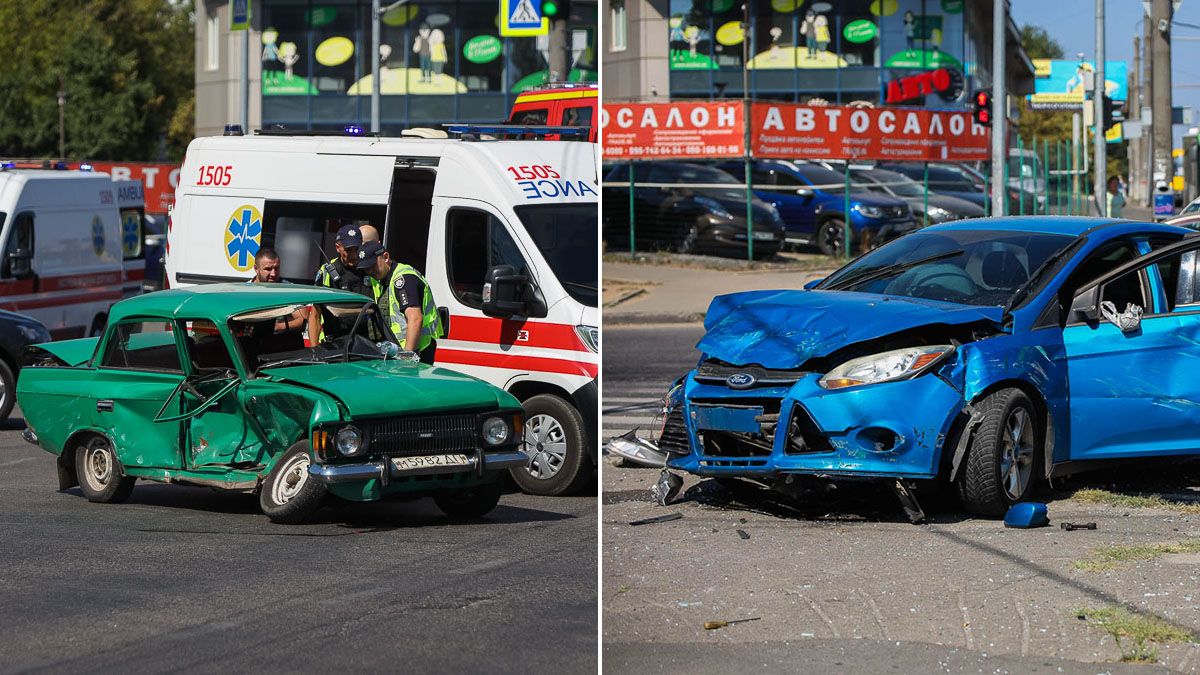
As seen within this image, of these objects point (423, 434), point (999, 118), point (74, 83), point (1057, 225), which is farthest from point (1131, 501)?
point (74, 83)

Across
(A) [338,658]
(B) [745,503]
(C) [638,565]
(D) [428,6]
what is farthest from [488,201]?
(D) [428,6]

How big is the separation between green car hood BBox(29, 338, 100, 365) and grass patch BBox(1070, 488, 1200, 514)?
19.6ft

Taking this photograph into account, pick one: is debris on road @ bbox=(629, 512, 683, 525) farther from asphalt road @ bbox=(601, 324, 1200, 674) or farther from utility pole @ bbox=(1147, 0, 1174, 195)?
utility pole @ bbox=(1147, 0, 1174, 195)

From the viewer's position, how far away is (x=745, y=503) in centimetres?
827

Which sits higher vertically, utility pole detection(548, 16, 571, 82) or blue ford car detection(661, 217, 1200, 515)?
utility pole detection(548, 16, 571, 82)

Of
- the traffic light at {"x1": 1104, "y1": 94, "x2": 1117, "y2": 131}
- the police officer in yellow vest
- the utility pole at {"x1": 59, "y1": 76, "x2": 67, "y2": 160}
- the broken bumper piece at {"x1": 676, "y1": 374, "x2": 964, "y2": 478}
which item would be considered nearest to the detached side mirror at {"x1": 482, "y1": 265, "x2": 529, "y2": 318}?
the police officer in yellow vest

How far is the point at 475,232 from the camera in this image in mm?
11070

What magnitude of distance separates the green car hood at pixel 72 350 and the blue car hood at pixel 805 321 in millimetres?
4547

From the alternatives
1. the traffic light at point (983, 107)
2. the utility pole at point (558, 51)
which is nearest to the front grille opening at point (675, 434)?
the utility pole at point (558, 51)

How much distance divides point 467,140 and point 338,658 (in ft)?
20.0

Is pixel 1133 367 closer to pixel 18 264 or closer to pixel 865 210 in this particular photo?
pixel 18 264

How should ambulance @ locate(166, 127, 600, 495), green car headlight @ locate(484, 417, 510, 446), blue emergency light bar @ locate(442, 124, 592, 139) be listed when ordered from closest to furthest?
green car headlight @ locate(484, 417, 510, 446) < ambulance @ locate(166, 127, 600, 495) < blue emergency light bar @ locate(442, 124, 592, 139)

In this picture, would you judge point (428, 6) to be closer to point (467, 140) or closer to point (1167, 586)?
point (467, 140)

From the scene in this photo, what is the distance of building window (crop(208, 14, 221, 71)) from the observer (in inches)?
2111
